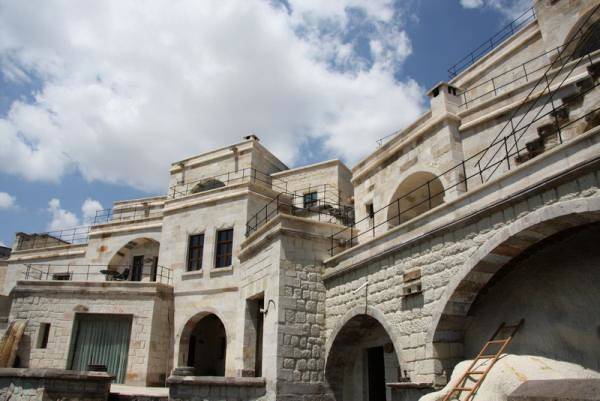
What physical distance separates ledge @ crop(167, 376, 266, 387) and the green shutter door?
6.41 m

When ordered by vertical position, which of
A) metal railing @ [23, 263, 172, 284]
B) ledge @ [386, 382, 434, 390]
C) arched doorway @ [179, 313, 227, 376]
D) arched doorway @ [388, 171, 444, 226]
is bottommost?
ledge @ [386, 382, 434, 390]

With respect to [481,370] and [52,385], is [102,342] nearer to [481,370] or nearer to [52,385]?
[52,385]

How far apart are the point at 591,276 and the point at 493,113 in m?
6.88

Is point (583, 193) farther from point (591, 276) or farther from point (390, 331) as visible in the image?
point (390, 331)

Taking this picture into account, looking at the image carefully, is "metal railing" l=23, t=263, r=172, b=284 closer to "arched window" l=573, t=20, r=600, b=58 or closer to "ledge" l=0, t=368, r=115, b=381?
"ledge" l=0, t=368, r=115, b=381

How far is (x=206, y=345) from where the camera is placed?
20.2 m

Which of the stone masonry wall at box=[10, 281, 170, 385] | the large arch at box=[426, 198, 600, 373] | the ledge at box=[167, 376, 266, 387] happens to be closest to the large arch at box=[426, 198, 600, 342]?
the large arch at box=[426, 198, 600, 373]

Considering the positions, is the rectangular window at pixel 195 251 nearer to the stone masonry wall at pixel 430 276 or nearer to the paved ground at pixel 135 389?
the paved ground at pixel 135 389

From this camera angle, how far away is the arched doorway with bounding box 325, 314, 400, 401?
11391 mm

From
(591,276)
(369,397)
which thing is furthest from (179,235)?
(591,276)

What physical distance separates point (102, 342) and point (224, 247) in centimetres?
564

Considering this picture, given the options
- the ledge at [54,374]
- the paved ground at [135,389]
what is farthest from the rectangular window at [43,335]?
the ledge at [54,374]

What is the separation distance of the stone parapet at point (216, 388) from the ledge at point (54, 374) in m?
2.13

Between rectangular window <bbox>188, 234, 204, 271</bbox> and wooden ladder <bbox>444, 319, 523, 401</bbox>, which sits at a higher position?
rectangular window <bbox>188, 234, 204, 271</bbox>
